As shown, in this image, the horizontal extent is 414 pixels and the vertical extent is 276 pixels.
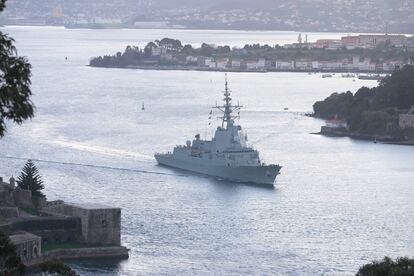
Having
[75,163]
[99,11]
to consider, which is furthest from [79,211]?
[99,11]

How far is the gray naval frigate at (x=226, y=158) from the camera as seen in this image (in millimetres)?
24844

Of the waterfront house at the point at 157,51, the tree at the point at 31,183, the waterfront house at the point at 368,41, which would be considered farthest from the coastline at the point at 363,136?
the waterfront house at the point at 368,41

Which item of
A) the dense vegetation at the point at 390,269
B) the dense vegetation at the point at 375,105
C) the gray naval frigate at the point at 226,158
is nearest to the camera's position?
the dense vegetation at the point at 390,269

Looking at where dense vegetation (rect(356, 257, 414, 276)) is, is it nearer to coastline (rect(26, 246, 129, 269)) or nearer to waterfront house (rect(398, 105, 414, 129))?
coastline (rect(26, 246, 129, 269))

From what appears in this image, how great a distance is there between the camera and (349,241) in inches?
706

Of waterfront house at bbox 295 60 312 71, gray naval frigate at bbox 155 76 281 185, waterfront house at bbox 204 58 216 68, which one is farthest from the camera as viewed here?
waterfront house at bbox 204 58 216 68

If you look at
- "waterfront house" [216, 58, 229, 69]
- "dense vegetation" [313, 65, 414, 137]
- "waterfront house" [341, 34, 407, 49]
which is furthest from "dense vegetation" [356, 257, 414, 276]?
"waterfront house" [341, 34, 407, 49]

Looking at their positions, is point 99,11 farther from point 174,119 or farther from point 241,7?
point 174,119

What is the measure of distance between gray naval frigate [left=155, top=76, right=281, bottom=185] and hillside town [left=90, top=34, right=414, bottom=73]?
35391 mm

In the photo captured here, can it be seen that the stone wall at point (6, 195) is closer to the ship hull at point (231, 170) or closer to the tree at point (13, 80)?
the ship hull at point (231, 170)

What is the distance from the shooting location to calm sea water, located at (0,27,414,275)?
Answer: 1678 cm

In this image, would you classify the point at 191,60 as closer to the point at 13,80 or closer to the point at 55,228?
the point at 55,228

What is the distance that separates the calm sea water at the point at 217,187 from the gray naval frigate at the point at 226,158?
28 cm

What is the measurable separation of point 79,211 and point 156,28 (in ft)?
357
